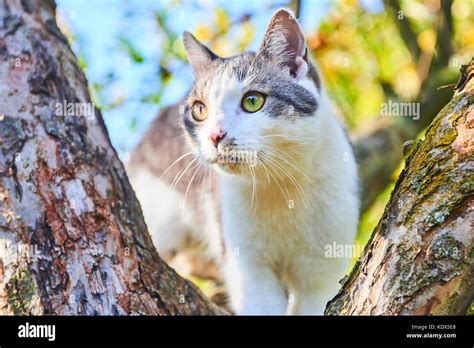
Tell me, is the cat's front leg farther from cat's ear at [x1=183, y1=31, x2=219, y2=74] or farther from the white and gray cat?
cat's ear at [x1=183, y1=31, x2=219, y2=74]

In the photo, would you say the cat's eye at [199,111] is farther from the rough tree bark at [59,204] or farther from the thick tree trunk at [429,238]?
the thick tree trunk at [429,238]

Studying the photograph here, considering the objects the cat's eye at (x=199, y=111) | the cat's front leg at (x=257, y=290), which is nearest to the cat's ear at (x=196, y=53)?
the cat's eye at (x=199, y=111)

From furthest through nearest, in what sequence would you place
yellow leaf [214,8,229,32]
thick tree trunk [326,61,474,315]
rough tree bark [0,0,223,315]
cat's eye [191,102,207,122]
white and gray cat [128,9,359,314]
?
yellow leaf [214,8,229,32], cat's eye [191,102,207,122], white and gray cat [128,9,359,314], rough tree bark [0,0,223,315], thick tree trunk [326,61,474,315]

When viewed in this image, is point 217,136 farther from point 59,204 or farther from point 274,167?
point 59,204

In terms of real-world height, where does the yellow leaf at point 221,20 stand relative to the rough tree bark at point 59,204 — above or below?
above

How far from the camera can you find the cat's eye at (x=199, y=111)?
94.3 inches

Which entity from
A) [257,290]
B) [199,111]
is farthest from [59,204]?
[257,290]

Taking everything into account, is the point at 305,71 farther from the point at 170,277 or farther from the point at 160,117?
the point at 160,117

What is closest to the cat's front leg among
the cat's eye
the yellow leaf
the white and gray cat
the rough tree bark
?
the white and gray cat

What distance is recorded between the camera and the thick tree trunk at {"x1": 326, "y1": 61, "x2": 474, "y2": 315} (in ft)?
4.94

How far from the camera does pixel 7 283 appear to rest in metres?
1.83

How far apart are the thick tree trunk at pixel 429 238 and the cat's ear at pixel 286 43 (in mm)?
795

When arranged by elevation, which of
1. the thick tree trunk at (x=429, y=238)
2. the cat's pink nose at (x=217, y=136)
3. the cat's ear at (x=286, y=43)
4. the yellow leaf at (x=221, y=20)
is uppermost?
the yellow leaf at (x=221, y=20)
